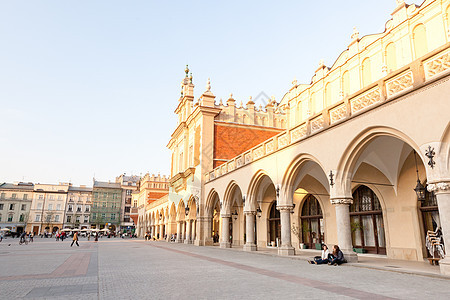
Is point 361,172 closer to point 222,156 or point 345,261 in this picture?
point 345,261

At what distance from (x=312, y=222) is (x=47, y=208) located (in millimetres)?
77872

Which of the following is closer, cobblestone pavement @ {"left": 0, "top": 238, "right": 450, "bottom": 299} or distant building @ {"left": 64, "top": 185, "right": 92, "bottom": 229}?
cobblestone pavement @ {"left": 0, "top": 238, "right": 450, "bottom": 299}

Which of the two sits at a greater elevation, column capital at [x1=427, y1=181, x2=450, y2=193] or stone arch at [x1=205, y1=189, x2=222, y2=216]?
stone arch at [x1=205, y1=189, x2=222, y2=216]

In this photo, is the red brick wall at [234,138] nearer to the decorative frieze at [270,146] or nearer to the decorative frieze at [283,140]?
the decorative frieze at [270,146]

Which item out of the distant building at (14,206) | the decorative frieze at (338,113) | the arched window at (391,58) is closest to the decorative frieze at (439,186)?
the decorative frieze at (338,113)

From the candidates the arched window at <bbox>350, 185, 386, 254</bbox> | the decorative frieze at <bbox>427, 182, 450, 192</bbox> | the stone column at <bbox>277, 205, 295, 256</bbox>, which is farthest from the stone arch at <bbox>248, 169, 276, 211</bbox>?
the decorative frieze at <bbox>427, 182, 450, 192</bbox>

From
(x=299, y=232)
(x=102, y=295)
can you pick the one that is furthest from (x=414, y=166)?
(x=102, y=295)

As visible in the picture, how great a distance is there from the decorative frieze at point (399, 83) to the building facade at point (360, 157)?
0.03 metres

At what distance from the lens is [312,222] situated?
66.9 ft

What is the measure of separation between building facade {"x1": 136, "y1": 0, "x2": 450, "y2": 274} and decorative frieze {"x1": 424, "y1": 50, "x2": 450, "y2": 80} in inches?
1.1

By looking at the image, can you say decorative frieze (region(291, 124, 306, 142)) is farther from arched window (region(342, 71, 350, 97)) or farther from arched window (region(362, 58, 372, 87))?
arched window (region(342, 71, 350, 97))

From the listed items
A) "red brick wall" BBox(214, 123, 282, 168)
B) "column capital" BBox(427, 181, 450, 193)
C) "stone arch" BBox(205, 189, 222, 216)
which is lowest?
"column capital" BBox(427, 181, 450, 193)

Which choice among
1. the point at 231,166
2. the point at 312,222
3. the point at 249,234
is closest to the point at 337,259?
the point at 249,234

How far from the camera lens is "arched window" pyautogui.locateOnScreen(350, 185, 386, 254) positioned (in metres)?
15.6
